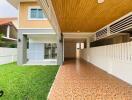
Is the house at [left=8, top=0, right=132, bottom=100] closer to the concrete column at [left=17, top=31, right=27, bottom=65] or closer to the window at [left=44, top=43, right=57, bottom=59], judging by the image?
the concrete column at [left=17, top=31, right=27, bottom=65]

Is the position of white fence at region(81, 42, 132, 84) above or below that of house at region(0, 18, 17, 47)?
below

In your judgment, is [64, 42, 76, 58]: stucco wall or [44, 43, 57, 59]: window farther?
[64, 42, 76, 58]: stucco wall

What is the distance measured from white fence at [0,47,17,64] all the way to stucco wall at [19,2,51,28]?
3343mm

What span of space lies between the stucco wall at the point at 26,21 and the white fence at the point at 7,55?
11.0 ft

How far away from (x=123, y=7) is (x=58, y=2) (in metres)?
2.23

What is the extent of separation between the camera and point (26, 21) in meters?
18.1

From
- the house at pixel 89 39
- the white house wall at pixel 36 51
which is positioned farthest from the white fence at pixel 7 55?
the house at pixel 89 39

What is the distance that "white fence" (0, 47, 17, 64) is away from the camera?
65.0ft

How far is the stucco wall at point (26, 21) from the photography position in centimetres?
1803

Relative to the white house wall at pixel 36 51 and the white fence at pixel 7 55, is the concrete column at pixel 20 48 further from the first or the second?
the white house wall at pixel 36 51

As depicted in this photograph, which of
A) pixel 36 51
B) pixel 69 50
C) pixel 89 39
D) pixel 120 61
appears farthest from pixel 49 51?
pixel 120 61

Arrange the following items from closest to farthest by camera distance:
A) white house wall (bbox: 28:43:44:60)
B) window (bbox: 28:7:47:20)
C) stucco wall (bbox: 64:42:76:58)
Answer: window (bbox: 28:7:47:20)
white house wall (bbox: 28:43:44:60)
stucco wall (bbox: 64:42:76:58)

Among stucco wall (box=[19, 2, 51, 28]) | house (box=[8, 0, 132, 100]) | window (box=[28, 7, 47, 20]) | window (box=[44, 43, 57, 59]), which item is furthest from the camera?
window (box=[44, 43, 57, 59])

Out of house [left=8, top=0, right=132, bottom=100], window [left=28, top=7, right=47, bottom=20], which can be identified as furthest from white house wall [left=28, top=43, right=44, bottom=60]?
window [left=28, top=7, right=47, bottom=20]
